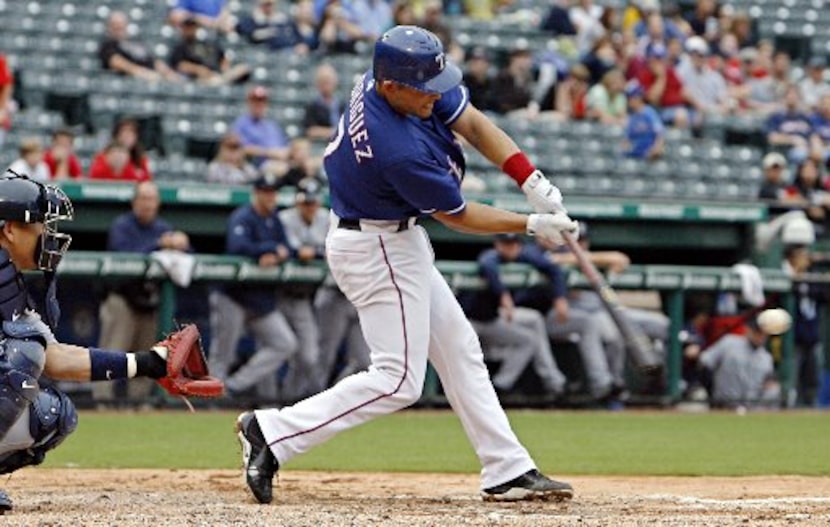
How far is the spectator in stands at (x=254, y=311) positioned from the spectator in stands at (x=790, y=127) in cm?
619

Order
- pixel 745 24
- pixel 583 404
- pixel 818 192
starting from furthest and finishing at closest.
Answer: pixel 745 24 < pixel 818 192 < pixel 583 404

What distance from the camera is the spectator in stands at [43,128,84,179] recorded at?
11.6 metres

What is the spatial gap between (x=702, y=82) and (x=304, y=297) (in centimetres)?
639

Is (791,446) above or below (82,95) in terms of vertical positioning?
below

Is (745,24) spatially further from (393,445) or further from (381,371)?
(381,371)

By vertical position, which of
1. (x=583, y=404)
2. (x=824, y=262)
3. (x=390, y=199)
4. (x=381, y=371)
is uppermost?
(x=390, y=199)

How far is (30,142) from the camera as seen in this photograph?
11.1 m

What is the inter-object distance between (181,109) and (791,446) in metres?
6.17

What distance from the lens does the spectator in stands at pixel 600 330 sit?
12.2 m

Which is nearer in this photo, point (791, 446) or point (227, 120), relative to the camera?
point (791, 446)

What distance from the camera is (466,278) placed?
11852 mm

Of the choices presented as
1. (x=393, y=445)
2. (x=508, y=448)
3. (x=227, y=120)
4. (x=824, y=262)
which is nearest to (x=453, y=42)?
(x=227, y=120)

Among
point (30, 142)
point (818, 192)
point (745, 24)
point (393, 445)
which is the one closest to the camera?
point (393, 445)

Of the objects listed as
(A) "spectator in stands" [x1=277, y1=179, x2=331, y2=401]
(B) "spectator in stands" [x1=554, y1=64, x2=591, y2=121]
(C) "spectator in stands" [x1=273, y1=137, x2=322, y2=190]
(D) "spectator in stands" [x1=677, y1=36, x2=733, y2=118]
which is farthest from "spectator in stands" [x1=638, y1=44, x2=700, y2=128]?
(A) "spectator in stands" [x1=277, y1=179, x2=331, y2=401]
